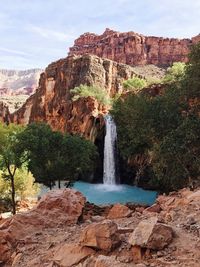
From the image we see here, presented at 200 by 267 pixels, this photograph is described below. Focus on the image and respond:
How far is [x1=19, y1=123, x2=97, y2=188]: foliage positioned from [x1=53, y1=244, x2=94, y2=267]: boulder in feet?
55.6

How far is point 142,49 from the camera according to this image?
128m

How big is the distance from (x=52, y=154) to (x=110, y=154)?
2584 cm

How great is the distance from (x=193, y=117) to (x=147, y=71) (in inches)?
3785

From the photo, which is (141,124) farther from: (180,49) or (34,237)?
(180,49)

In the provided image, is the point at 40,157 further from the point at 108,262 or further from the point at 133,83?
the point at 133,83

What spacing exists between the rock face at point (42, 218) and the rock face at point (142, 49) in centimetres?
11690

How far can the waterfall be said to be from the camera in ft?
170

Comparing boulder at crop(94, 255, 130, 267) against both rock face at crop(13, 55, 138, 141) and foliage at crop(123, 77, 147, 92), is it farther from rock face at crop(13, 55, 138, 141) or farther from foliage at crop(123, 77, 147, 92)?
foliage at crop(123, 77, 147, 92)

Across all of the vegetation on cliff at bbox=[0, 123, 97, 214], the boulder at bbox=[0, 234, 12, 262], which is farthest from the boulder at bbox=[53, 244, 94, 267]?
the vegetation on cliff at bbox=[0, 123, 97, 214]

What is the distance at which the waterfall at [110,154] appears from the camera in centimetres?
5194

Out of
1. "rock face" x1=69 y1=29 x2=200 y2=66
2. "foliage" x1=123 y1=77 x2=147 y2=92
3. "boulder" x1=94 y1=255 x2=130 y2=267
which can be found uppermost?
"rock face" x1=69 y1=29 x2=200 y2=66

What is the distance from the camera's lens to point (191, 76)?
23.8 m

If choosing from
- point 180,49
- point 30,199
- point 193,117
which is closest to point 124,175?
point 30,199

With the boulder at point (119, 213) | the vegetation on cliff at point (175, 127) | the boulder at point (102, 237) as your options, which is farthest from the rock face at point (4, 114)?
the boulder at point (102, 237)
